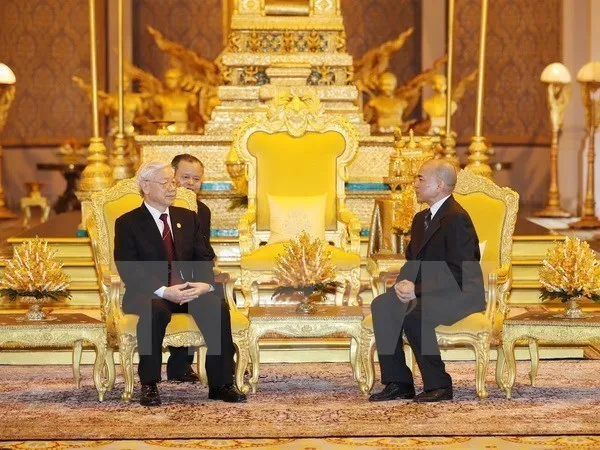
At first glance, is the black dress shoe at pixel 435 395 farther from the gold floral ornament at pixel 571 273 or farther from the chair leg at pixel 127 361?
the chair leg at pixel 127 361

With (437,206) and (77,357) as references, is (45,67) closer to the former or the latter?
(77,357)

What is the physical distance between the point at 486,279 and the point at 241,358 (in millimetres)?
1318

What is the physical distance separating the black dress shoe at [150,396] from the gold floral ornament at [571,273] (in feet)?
6.41

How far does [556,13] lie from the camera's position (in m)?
17.2

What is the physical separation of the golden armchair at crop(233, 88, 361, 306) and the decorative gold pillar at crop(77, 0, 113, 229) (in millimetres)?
1769

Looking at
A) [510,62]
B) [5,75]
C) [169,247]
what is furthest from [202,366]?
[510,62]

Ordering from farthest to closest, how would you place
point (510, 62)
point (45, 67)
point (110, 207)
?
point (45, 67), point (510, 62), point (110, 207)

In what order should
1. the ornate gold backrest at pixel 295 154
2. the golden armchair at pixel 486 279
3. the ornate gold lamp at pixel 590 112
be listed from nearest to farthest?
1. the golden armchair at pixel 486 279
2. the ornate gold backrest at pixel 295 154
3. the ornate gold lamp at pixel 590 112

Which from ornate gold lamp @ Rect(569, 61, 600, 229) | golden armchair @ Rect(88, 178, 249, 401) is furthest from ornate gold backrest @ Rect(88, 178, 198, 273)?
ornate gold lamp @ Rect(569, 61, 600, 229)

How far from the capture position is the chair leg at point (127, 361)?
20.7 ft

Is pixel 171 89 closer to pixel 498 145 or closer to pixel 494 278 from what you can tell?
pixel 498 145

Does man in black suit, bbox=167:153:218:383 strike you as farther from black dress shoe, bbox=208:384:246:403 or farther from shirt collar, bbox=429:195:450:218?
shirt collar, bbox=429:195:450:218

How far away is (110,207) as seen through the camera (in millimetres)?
7199

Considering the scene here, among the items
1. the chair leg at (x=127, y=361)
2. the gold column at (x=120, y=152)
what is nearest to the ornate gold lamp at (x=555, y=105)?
the gold column at (x=120, y=152)
